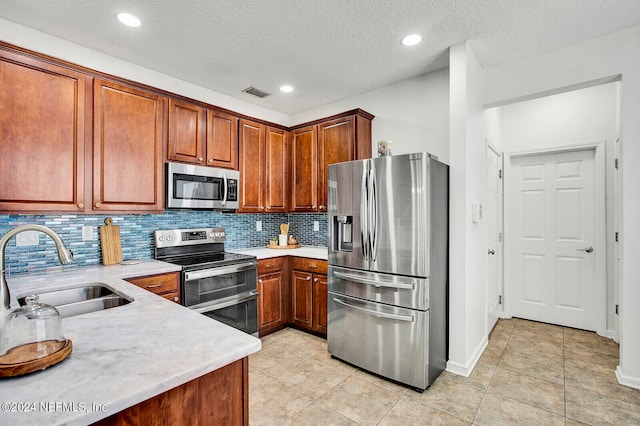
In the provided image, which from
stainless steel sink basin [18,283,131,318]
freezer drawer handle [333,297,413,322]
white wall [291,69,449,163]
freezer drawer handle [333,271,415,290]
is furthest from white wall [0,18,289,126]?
freezer drawer handle [333,297,413,322]

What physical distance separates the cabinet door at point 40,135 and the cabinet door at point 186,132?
26.9 inches

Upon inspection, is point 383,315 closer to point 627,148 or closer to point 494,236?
point 494,236

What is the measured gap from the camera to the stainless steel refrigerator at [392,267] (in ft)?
7.75

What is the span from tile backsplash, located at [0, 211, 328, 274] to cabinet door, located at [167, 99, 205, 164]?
0.64 m

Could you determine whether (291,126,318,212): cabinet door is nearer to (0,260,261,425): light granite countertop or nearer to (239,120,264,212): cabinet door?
(239,120,264,212): cabinet door

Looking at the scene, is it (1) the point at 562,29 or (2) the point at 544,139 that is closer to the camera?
(1) the point at 562,29

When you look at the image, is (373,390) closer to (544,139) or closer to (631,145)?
(631,145)

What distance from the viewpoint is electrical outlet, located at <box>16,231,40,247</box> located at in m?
2.33

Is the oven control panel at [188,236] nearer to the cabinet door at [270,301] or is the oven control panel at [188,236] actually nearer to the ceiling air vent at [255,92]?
the cabinet door at [270,301]

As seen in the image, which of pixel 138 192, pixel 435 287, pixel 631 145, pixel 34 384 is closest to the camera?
pixel 34 384

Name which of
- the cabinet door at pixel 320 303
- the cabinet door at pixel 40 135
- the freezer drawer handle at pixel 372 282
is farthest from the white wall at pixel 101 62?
the freezer drawer handle at pixel 372 282

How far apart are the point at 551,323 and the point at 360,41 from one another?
389 centimetres

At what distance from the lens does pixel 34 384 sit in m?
0.80

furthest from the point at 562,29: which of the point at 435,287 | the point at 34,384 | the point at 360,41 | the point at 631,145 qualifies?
the point at 34,384
